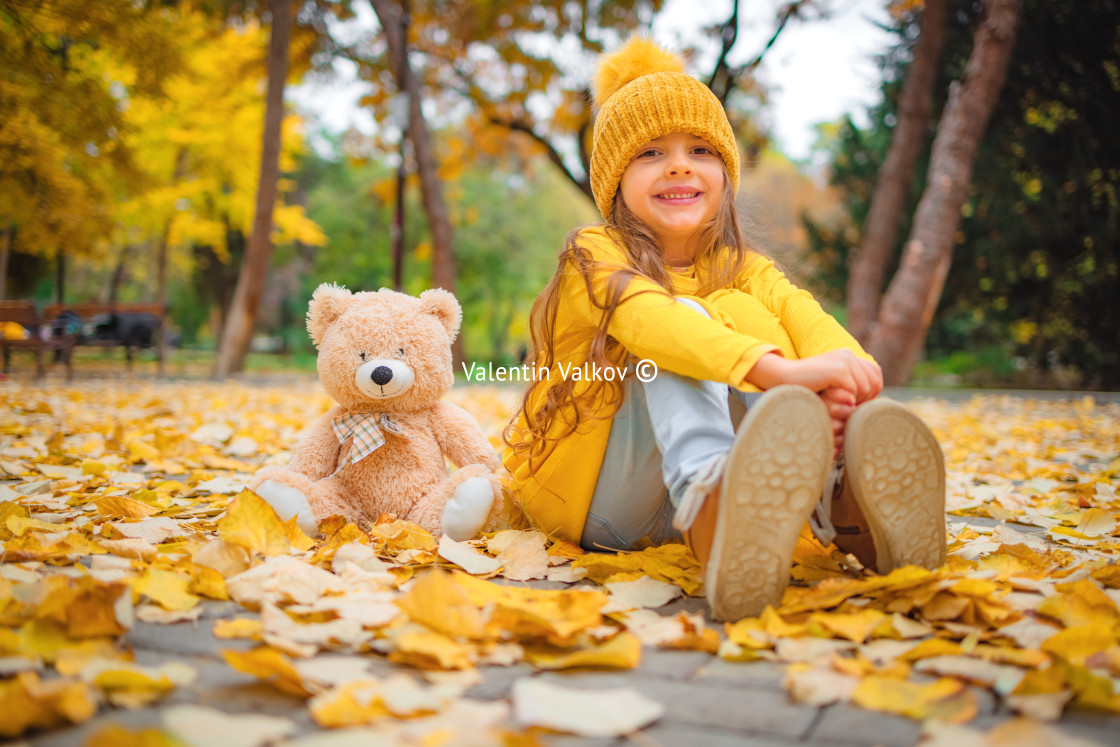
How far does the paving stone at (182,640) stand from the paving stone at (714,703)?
55 centimetres

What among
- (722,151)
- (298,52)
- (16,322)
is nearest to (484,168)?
(298,52)

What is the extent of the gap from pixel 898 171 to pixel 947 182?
131 cm

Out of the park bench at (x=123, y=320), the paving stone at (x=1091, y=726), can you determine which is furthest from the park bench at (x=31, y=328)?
the paving stone at (x=1091, y=726)

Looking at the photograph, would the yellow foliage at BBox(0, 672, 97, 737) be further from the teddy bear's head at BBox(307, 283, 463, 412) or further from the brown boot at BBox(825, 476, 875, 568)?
the brown boot at BBox(825, 476, 875, 568)

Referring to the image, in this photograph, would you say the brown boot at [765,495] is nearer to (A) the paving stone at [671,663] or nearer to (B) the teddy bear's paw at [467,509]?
(A) the paving stone at [671,663]

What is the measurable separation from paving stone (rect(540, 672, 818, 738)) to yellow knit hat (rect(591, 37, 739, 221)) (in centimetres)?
144

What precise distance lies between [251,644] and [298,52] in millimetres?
12593

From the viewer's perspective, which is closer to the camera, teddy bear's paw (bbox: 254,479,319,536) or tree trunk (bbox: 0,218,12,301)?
teddy bear's paw (bbox: 254,479,319,536)

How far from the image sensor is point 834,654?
3.95ft

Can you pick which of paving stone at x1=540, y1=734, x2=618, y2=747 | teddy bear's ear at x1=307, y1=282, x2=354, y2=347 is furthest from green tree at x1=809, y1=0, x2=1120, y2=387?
paving stone at x1=540, y1=734, x2=618, y2=747

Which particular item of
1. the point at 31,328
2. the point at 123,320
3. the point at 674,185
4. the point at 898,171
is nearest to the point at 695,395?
the point at 674,185

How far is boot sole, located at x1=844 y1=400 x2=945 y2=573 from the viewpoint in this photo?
1.41m

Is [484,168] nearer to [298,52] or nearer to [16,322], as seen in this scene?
[298,52]

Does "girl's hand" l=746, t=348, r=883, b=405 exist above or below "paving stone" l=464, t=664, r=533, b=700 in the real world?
above
